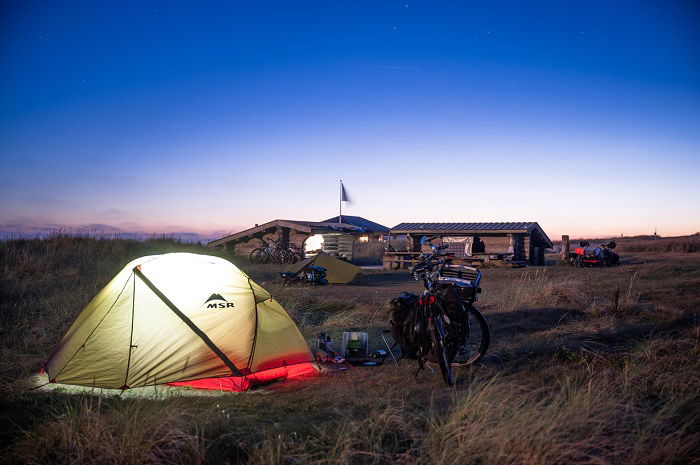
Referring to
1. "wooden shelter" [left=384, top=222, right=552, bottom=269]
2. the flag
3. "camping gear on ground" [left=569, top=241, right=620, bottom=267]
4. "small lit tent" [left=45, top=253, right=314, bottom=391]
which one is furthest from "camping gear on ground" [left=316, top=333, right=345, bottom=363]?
the flag

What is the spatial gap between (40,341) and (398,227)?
2236cm

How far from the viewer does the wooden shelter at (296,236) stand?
92.5 ft

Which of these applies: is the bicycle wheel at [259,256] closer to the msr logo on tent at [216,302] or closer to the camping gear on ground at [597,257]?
the camping gear on ground at [597,257]

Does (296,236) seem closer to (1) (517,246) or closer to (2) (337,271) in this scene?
(2) (337,271)

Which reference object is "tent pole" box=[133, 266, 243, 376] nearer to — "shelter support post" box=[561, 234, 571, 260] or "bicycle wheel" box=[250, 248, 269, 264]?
"bicycle wheel" box=[250, 248, 269, 264]

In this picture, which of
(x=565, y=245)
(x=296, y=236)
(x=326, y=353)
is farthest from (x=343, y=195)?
(x=326, y=353)

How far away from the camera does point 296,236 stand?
95.2ft

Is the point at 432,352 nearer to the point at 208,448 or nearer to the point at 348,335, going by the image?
the point at 348,335

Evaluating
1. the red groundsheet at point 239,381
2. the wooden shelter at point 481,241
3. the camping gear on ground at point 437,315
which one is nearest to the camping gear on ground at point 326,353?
the red groundsheet at point 239,381

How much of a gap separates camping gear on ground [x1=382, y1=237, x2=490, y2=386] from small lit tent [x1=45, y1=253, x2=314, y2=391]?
147 centimetres

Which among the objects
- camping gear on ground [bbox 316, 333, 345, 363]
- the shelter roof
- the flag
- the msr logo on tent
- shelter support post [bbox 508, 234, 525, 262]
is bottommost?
camping gear on ground [bbox 316, 333, 345, 363]

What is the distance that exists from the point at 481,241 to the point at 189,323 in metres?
23.3

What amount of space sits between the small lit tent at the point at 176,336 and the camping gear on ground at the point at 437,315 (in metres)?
1.47

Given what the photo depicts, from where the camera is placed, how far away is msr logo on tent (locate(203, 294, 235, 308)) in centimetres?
645
